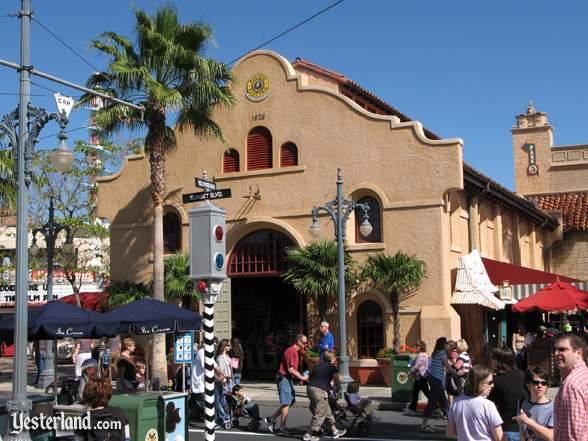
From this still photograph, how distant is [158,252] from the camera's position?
2142 cm

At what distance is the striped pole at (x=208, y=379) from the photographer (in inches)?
355

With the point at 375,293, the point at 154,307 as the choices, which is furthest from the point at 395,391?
the point at 154,307

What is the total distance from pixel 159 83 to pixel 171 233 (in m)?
6.18

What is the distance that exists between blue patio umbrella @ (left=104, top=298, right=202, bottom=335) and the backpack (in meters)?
7.37

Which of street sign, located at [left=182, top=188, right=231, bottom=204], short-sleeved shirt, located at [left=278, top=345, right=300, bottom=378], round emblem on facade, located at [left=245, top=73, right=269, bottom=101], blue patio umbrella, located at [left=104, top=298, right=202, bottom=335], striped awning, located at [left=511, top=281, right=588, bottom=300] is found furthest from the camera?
round emblem on facade, located at [left=245, top=73, right=269, bottom=101]

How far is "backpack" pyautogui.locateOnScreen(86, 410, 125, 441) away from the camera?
7328 millimetres

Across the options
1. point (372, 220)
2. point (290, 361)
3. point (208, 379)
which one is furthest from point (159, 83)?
point (208, 379)

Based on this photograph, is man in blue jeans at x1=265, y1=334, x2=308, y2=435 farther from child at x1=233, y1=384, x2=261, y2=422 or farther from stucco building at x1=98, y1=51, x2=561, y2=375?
stucco building at x1=98, y1=51, x2=561, y2=375

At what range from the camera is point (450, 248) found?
2200 cm

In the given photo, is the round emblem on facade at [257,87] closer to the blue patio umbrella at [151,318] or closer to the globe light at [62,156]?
the blue patio umbrella at [151,318]

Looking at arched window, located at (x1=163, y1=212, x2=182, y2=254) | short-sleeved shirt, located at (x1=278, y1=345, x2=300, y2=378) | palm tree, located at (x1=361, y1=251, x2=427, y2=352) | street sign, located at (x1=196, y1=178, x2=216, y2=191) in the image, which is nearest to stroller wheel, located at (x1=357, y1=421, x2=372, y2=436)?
short-sleeved shirt, located at (x1=278, y1=345, x2=300, y2=378)

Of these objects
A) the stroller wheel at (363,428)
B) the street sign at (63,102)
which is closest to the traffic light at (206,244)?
the street sign at (63,102)

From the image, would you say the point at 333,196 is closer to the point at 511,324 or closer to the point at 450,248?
the point at 450,248

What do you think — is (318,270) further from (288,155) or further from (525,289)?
(525,289)
